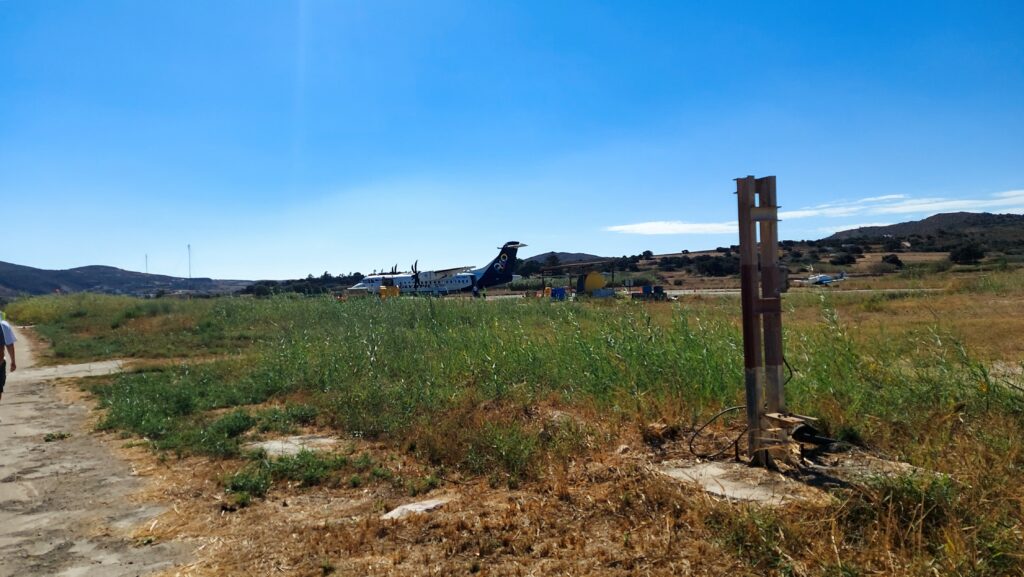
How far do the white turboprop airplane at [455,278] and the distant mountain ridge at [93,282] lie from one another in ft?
162

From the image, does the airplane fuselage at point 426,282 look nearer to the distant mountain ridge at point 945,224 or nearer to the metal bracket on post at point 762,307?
the metal bracket on post at point 762,307

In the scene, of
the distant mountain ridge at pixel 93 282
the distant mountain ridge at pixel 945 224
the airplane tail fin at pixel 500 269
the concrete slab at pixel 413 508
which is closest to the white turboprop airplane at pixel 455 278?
the airplane tail fin at pixel 500 269

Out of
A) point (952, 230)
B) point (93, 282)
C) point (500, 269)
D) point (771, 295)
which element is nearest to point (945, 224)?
point (952, 230)

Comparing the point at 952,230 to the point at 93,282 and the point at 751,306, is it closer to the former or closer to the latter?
the point at 751,306

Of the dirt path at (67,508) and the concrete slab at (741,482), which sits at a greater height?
the concrete slab at (741,482)

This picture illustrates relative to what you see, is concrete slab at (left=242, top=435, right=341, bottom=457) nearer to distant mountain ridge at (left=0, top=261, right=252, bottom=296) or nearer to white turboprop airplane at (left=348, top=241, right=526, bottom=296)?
white turboprop airplane at (left=348, top=241, right=526, bottom=296)

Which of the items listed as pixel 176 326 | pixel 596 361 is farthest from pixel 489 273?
pixel 596 361

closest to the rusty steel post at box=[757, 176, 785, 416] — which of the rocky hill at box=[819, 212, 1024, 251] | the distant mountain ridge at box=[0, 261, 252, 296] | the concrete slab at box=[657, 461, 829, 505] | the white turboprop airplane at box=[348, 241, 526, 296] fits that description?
the concrete slab at box=[657, 461, 829, 505]

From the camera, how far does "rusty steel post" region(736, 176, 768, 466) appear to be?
452 centimetres

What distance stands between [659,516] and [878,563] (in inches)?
47.6

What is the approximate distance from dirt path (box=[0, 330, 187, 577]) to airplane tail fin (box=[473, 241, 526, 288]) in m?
41.4

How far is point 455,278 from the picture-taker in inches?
1948

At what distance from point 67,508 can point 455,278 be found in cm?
4420

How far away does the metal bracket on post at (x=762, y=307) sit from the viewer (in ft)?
14.8
